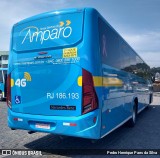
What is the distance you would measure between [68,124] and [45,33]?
7.01 feet

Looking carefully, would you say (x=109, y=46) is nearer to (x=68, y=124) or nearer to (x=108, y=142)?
(x=68, y=124)

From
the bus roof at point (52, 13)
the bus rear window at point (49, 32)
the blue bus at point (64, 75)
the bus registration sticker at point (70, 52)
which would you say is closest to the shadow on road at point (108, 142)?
the blue bus at point (64, 75)

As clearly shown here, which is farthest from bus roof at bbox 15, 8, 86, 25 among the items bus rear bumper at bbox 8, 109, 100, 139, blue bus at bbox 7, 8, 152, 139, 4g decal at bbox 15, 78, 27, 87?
bus rear bumper at bbox 8, 109, 100, 139

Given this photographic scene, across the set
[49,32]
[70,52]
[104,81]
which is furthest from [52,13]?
[104,81]

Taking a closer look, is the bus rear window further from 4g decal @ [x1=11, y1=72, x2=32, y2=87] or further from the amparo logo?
4g decal @ [x1=11, y1=72, x2=32, y2=87]

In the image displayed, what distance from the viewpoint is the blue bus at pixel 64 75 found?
510 cm

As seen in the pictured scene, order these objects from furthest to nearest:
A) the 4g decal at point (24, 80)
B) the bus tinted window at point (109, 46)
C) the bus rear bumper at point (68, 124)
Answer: the 4g decal at point (24, 80) < the bus tinted window at point (109, 46) < the bus rear bumper at point (68, 124)

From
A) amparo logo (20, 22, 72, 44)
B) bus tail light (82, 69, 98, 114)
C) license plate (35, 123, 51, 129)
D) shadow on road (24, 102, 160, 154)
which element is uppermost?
amparo logo (20, 22, 72, 44)

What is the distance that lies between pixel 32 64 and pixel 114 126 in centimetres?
266

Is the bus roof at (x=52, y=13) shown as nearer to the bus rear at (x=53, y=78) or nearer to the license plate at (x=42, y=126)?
the bus rear at (x=53, y=78)

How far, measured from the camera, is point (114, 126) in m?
6.44

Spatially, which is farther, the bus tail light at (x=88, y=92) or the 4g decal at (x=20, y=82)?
the 4g decal at (x=20, y=82)

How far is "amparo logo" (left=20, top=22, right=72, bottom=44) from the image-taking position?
5395 mm

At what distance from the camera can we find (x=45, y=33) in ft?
18.5
